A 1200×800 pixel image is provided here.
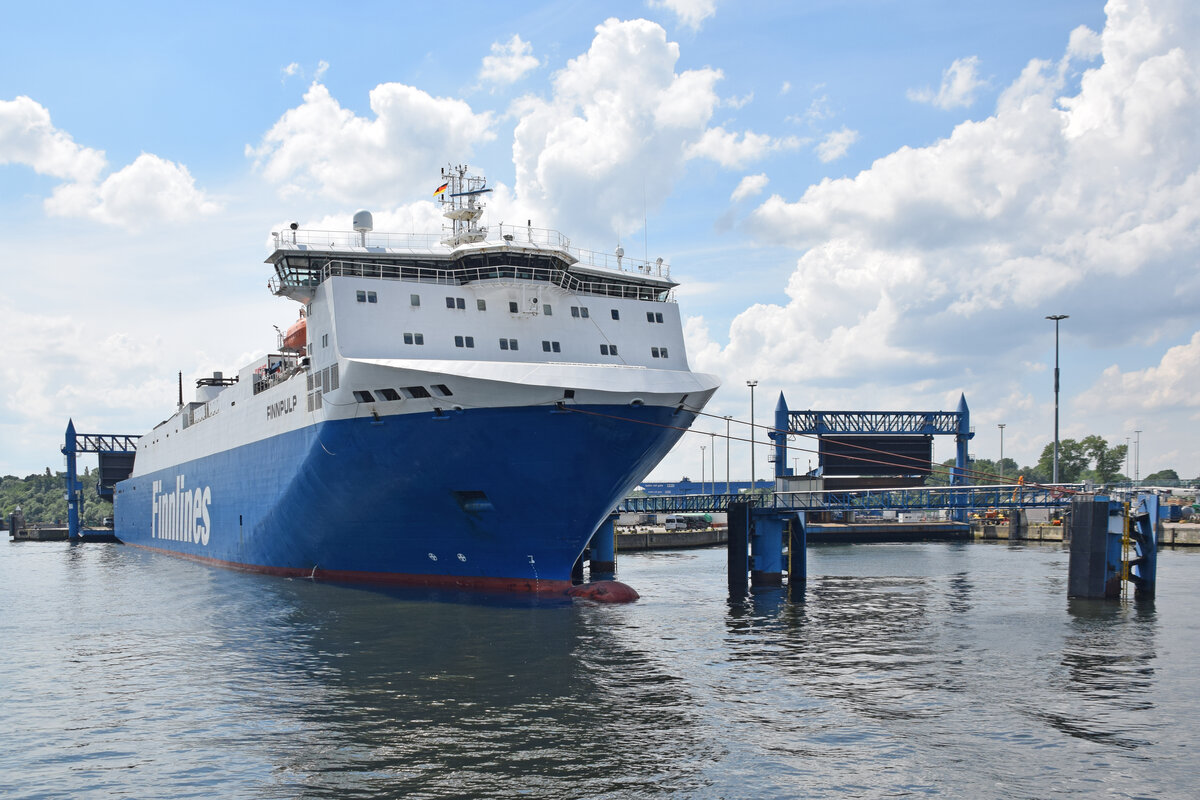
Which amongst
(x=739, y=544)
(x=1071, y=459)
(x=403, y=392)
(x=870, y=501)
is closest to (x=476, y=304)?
(x=403, y=392)

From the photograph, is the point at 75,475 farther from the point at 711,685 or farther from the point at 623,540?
the point at 711,685

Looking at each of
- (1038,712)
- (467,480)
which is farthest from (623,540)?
(1038,712)

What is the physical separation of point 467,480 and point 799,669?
13.0 metres

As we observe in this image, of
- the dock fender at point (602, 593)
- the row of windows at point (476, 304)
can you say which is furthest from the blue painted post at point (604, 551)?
the row of windows at point (476, 304)

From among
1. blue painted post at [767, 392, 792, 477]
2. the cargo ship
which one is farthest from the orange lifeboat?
blue painted post at [767, 392, 792, 477]

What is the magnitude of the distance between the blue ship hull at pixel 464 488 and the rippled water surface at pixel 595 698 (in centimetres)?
158

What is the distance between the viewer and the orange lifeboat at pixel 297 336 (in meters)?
42.7

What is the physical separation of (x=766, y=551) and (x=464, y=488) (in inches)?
632

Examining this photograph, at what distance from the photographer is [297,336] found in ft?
141

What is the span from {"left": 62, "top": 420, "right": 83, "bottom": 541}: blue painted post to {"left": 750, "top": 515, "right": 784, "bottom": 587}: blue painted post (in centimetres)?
8091

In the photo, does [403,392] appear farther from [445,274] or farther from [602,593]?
[602,593]

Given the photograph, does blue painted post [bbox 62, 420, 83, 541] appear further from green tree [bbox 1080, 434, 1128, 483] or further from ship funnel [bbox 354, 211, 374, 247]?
green tree [bbox 1080, 434, 1128, 483]

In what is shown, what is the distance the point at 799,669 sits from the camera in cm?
2317

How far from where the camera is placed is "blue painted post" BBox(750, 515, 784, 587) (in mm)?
41781
